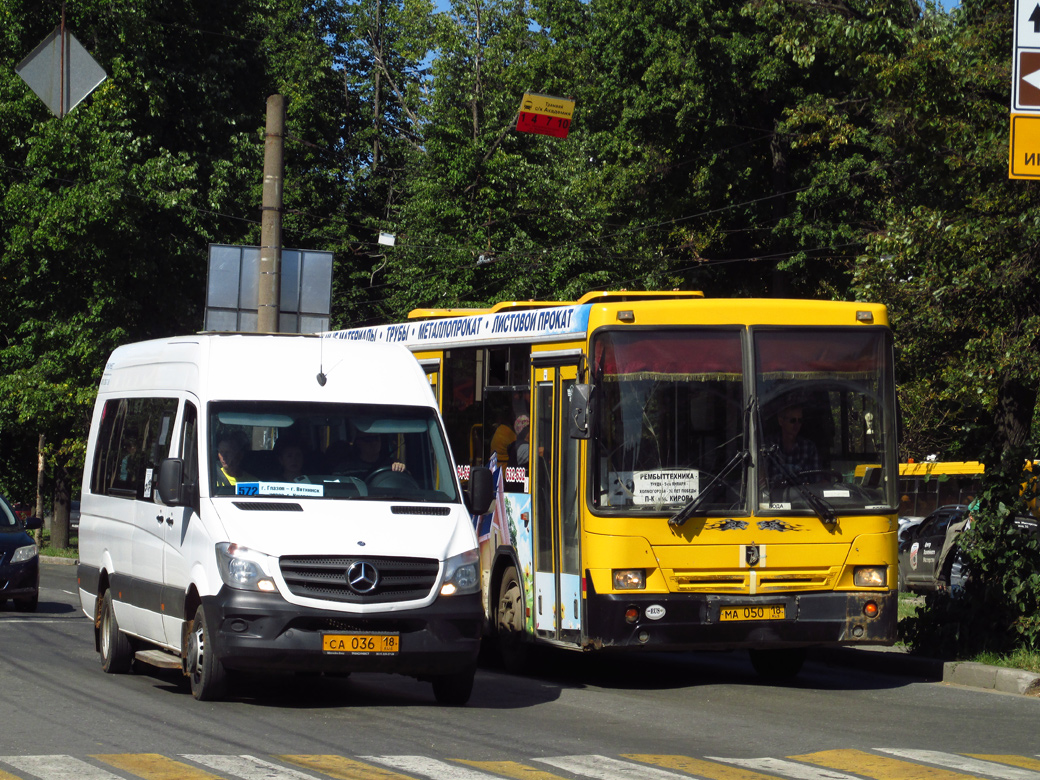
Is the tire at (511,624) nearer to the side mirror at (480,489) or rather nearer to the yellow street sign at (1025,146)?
the side mirror at (480,489)

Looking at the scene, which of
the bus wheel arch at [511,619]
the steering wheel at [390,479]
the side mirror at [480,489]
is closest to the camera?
the steering wheel at [390,479]

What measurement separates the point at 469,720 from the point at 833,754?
2.38 metres

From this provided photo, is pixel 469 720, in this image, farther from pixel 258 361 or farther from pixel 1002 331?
pixel 1002 331

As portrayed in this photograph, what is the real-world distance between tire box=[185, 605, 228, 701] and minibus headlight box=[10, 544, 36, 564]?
9.40m

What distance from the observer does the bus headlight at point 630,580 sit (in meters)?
11.6

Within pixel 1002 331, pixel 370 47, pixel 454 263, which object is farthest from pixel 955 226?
pixel 370 47

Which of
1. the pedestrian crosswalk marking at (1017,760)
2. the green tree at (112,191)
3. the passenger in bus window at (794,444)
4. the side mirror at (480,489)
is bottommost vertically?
the pedestrian crosswalk marking at (1017,760)

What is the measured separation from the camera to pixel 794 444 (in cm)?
1202

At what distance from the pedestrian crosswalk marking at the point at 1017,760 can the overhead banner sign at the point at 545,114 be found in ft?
88.3

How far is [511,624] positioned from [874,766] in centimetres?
529

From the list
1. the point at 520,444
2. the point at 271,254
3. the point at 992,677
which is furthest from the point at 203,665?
the point at 271,254

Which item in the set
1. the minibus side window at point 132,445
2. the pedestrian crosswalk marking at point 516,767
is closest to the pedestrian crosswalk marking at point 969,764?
the pedestrian crosswalk marking at point 516,767

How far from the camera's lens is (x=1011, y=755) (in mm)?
8883

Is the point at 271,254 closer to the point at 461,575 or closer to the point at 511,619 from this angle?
the point at 511,619
